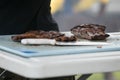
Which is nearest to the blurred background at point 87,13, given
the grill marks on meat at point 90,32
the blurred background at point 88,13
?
the blurred background at point 88,13

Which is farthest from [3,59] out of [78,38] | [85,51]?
[78,38]

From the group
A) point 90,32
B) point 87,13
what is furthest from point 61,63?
point 87,13

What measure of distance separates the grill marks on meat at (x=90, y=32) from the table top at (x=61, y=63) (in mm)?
229

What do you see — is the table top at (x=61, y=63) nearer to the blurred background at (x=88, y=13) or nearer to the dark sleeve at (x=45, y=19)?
the dark sleeve at (x=45, y=19)

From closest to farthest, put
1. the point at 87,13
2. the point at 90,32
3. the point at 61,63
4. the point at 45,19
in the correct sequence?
the point at 61,63 < the point at 90,32 < the point at 45,19 < the point at 87,13

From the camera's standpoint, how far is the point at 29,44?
3.74 ft

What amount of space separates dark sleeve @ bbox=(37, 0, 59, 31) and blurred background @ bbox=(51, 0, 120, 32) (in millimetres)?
1614

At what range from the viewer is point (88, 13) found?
3.91 m

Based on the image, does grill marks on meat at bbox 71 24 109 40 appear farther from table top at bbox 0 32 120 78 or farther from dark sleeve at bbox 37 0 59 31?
dark sleeve at bbox 37 0 59 31

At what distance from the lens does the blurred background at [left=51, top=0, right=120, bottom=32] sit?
3.59 meters

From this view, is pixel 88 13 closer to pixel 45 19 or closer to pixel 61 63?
pixel 45 19

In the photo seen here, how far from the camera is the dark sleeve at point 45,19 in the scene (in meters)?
1.80

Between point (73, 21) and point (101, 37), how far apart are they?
2522 mm

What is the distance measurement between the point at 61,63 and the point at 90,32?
1.40 ft
